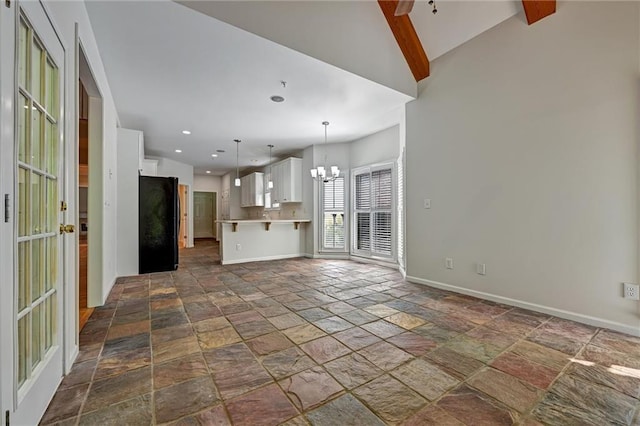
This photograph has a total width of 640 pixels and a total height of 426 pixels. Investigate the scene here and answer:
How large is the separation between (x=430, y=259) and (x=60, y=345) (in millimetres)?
3820

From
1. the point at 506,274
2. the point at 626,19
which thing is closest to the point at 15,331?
the point at 506,274

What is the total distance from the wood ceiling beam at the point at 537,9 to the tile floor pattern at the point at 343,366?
304 cm

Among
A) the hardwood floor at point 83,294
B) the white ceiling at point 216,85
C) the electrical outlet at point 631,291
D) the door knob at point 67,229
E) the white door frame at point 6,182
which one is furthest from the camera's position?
the hardwood floor at point 83,294

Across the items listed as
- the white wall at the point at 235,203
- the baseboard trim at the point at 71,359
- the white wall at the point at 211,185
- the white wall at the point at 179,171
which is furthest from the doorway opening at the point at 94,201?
the white wall at the point at 211,185

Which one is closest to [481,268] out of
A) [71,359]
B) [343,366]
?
[343,366]

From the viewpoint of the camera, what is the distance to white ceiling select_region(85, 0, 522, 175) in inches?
97.0

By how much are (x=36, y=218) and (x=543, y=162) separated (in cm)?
401

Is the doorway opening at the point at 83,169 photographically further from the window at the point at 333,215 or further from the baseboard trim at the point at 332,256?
the window at the point at 333,215

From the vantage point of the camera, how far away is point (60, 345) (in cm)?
162

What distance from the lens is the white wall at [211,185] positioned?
1050 cm

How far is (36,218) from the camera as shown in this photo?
1385mm

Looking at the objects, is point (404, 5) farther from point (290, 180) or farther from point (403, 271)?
point (290, 180)

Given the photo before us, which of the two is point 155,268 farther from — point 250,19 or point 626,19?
point 626,19

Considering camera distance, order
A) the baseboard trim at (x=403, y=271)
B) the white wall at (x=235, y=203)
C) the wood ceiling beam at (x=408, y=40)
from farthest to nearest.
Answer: the white wall at (x=235, y=203)
the baseboard trim at (x=403, y=271)
the wood ceiling beam at (x=408, y=40)
